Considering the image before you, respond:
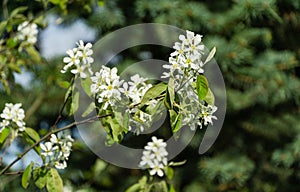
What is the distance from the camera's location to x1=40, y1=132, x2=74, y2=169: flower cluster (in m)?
0.76

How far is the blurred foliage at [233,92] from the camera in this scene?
192cm

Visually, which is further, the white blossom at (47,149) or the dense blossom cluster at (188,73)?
the white blossom at (47,149)

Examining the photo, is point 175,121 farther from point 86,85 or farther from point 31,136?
point 31,136

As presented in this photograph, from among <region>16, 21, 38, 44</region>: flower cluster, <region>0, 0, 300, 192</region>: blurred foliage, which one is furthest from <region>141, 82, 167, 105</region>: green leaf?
<region>0, 0, 300, 192</region>: blurred foliage

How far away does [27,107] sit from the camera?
6.16ft

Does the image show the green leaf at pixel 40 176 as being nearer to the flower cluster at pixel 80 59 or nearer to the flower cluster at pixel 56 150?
Result: the flower cluster at pixel 56 150

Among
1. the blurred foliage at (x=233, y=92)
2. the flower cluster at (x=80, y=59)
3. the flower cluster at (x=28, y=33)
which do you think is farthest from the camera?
the blurred foliage at (x=233, y=92)

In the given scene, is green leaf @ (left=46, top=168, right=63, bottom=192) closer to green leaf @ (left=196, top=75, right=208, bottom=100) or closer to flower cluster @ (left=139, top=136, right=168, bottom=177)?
flower cluster @ (left=139, top=136, right=168, bottom=177)

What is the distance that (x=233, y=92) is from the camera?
2.02 meters

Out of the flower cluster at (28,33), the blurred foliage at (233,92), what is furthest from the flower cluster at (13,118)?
the blurred foliage at (233,92)

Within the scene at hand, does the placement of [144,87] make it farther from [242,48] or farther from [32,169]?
[242,48]

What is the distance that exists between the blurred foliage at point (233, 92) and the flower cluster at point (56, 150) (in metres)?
1.04

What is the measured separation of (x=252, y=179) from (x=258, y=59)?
0.48 meters

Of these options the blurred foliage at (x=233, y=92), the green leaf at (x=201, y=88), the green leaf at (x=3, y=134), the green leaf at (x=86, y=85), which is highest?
the green leaf at (x=201, y=88)
